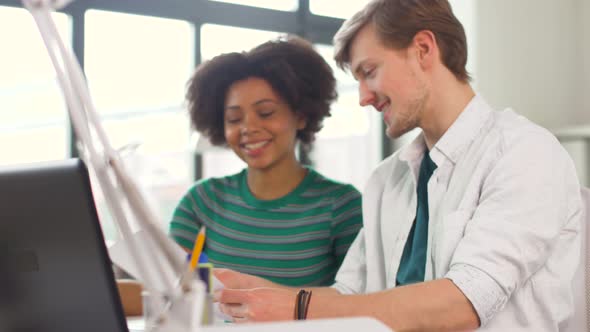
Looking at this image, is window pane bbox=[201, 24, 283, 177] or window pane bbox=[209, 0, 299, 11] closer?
window pane bbox=[201, 24, 283, 177]

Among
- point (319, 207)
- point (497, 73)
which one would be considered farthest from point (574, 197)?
point (497, 73)

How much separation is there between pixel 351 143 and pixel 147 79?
152cm

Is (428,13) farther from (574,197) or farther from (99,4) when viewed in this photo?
(99,4)

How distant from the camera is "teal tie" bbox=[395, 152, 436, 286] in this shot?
1355mm

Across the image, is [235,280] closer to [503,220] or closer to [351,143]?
[503,220]

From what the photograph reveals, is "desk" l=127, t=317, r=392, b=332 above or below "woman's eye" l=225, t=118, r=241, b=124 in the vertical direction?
above

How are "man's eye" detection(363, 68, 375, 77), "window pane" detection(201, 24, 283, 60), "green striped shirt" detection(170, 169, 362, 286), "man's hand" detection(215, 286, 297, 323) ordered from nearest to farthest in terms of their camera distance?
"man's hand" detection(215, 286, 297, 323) < "man's eye" detection(363, 68, 375, 77) < "green striped shirt" detection(170, 169, 362, 286) < "window pane" detection(201, 24, 283, 60)

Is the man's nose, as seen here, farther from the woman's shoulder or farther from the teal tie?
the woman's shoulder

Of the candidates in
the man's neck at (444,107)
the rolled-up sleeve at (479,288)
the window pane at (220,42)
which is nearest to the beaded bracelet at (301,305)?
the rolled-up sleeve at (479,288)

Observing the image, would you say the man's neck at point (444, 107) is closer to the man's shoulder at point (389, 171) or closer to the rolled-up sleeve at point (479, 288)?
the man's shoulder at point (389, 171)

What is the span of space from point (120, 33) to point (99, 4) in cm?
16

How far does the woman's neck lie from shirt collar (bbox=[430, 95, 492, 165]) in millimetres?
A: 548

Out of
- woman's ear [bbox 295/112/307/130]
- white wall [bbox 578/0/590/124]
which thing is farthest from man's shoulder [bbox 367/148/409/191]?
white wall [bbox 578/0/590/124]

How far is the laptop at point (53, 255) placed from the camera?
0.70m
